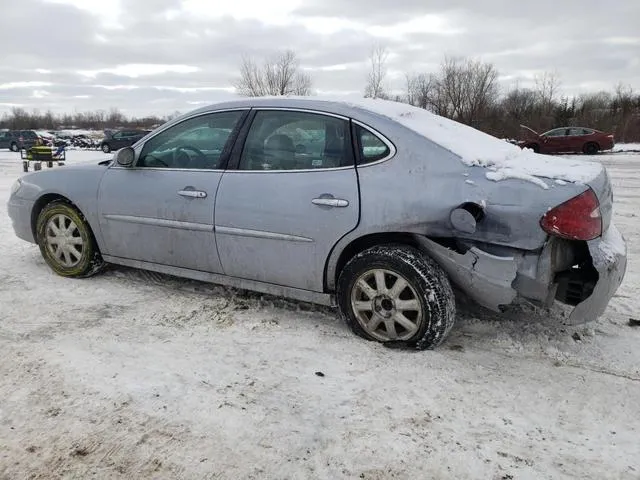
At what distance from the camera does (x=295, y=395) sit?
9.13 ft

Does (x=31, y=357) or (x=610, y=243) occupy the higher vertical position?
(x=610, y=243)

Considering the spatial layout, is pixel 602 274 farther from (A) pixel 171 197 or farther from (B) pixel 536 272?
(A) pixel 171 197

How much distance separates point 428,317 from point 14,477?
2162 mm

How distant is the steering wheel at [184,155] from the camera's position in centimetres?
398

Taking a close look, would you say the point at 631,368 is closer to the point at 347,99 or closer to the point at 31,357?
the point at 347,99

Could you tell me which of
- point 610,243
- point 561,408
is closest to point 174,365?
point 561,408

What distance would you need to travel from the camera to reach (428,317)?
314cm

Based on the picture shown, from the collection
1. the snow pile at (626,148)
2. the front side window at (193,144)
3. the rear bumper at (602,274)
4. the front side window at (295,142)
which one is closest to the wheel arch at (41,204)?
the front side window at (193,144)

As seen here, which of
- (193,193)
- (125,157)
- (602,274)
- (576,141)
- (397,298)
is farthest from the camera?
(576,141)

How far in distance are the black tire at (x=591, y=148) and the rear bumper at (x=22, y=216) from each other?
80.7 feet

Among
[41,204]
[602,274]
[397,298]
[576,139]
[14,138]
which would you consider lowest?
[397,298]

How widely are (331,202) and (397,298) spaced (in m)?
0.71

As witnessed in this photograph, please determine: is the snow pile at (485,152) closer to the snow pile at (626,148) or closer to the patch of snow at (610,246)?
the patch of snow at (610,246)

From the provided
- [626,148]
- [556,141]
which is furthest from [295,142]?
[626,148]
